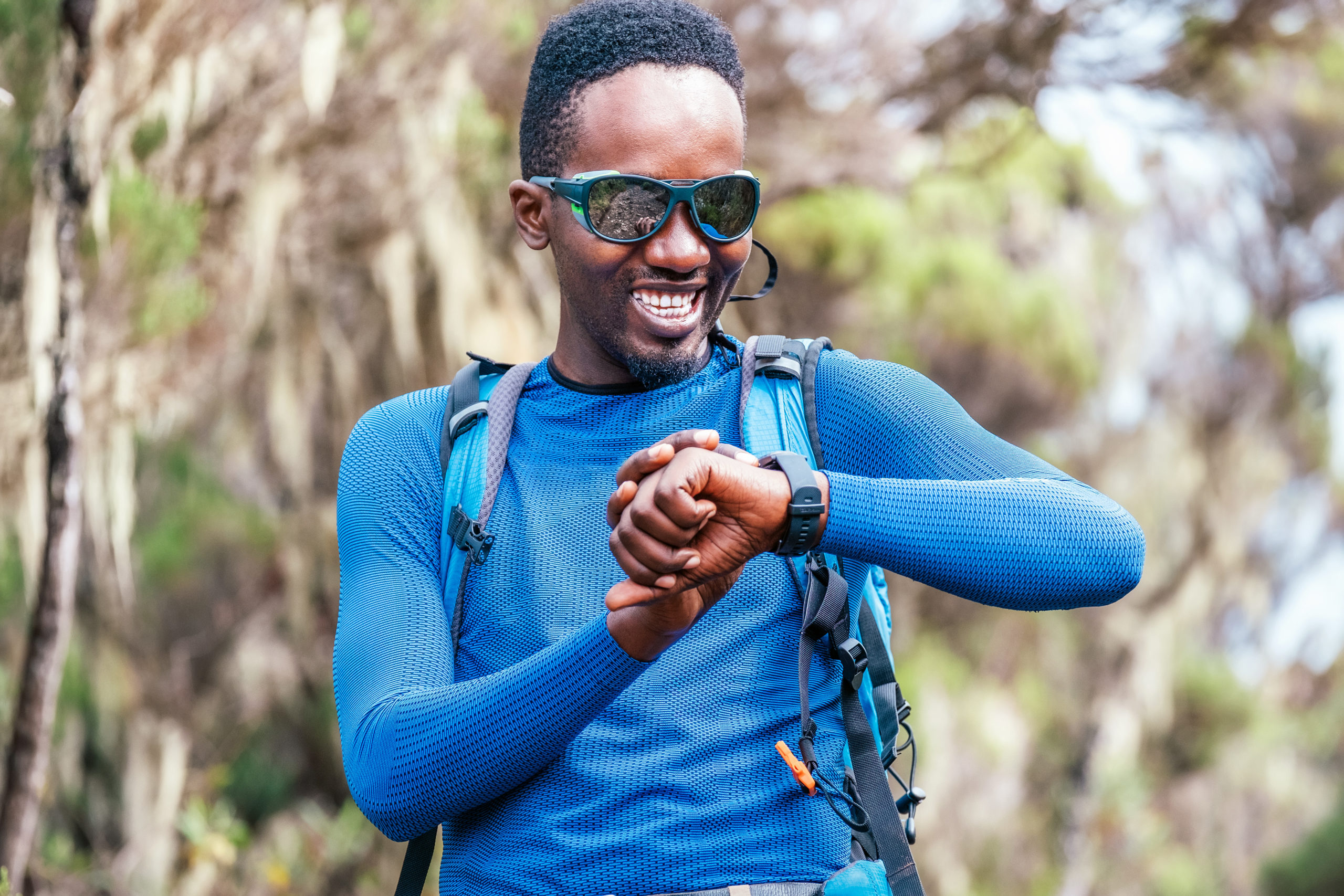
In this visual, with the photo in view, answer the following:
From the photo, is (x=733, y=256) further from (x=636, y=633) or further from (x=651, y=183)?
(x=636, y=633)

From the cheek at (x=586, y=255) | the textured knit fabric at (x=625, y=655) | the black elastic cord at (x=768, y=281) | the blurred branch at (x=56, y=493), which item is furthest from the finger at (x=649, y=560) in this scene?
the blurred branch at (x=56, y=493)

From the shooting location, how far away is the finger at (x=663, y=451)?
1.34 meters

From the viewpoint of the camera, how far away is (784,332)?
9461mm

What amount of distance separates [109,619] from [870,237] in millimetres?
5465

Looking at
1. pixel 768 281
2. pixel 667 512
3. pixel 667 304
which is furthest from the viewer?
pixel 768 281

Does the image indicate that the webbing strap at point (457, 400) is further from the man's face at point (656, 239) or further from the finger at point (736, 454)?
the finger at point (736, 454)

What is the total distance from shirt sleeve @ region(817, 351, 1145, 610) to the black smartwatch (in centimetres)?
2

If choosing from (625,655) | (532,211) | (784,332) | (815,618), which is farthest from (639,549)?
(784,332)

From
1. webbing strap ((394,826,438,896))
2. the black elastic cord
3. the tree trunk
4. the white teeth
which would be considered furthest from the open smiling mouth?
the tree trunk

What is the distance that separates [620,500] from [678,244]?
426mm

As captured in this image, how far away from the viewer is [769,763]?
153cm

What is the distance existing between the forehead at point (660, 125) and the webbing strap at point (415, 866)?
843 mm

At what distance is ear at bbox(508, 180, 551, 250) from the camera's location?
70.7 inches

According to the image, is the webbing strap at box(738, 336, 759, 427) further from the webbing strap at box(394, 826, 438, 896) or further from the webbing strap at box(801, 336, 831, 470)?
the webbing strap at box(394, 826, 438, 896)
